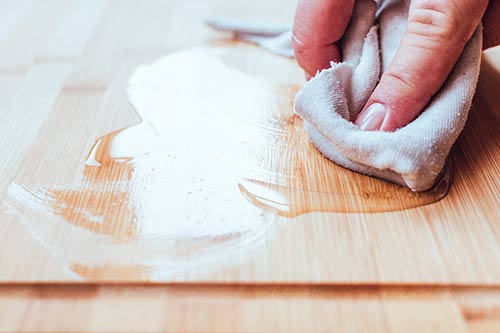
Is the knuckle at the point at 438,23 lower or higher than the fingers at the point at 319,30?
higher

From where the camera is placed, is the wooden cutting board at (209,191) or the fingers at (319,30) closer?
the wooden cutting board at (209,191)

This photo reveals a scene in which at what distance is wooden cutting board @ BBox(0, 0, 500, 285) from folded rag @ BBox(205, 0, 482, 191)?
0.03m

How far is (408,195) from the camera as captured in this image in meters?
0.57

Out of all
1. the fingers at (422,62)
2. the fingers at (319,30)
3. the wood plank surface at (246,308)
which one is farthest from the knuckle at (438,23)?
the wood plank surface at (246,308)

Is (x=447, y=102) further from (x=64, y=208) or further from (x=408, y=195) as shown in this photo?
(x=64, y=208)

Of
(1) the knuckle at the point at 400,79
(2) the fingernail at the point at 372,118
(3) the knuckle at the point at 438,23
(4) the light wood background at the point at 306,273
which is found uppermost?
(3) the knuckle at the point at 438,23

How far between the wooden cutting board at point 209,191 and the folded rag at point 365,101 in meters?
0.03

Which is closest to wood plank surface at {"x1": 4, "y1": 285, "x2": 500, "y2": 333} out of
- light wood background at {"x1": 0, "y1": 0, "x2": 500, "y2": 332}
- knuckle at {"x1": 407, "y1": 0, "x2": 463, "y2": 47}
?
light wood background at {"x1": 0, "y1": 0, "x2": 500, "y2": 332}

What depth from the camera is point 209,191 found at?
22.9 inches

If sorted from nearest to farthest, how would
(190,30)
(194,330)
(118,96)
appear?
(194,330) → (118,96) → (190,30)

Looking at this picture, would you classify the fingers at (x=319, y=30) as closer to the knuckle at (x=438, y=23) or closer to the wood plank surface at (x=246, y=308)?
the knuckle at (x=438, y=23)

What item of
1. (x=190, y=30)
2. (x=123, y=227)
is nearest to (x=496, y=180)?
(x=123, y=227)

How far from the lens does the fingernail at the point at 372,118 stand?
0.59 meters

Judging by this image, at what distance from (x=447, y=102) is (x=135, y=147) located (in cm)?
33
